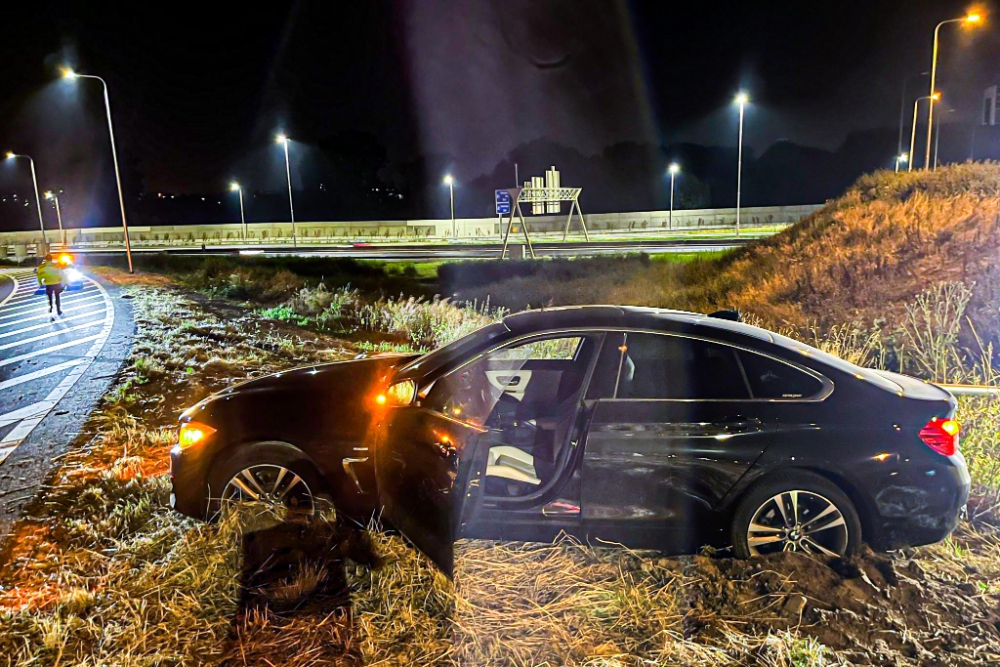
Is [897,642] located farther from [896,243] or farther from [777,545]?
[896,243]

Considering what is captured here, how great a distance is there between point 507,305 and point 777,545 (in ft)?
40.8

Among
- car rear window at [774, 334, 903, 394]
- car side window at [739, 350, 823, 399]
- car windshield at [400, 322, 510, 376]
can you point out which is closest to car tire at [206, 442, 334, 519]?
car windshield at [400, 322, 510, 376]

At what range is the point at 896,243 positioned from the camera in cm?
1174

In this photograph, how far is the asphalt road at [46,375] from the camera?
6.05 metres

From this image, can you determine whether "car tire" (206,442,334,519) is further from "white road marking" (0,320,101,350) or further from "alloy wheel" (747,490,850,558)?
Result: "white road marking" (0,320,101,350)

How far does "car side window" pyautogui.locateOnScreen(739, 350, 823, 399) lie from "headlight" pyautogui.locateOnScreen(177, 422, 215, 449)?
128 inches

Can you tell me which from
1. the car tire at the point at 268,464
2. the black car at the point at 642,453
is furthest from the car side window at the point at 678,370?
the car tire at the point at 268,464

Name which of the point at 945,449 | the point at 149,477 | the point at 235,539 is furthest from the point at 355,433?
the point at 945,449

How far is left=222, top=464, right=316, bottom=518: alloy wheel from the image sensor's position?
4086 mm

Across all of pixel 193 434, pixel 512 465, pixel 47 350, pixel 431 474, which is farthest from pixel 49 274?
pixel 431 474

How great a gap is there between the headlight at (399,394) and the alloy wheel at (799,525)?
204 cm

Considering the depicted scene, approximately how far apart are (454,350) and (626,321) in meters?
1.09

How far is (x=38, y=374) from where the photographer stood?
9.98 m

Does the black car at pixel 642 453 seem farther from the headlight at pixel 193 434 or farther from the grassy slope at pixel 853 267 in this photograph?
the grassy slope at pixel 853 267
